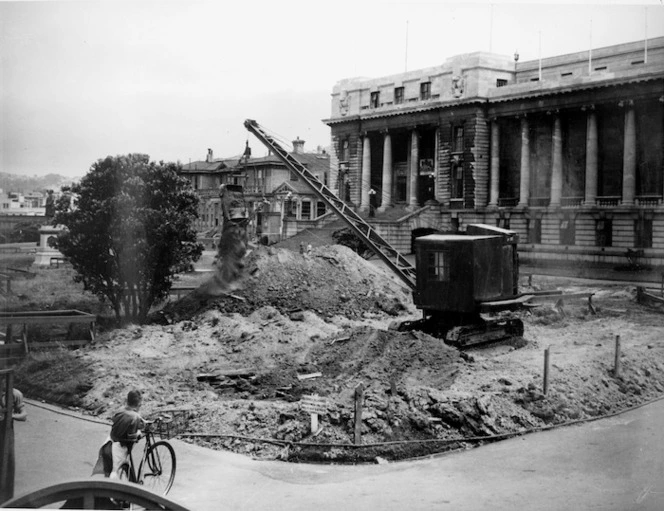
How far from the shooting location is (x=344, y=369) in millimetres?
Answer: 15727

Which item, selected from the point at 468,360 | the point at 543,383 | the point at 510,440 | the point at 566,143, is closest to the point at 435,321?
the point at 468,360

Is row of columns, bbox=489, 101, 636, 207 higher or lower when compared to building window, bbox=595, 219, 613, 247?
higher

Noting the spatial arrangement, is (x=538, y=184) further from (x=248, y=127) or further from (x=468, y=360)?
(x=248, y=127)

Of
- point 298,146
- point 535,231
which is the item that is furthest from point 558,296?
point 298,146

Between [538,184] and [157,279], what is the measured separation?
11.8 metres

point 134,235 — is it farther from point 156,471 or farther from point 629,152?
point 629,152

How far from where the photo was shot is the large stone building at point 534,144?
18.8m

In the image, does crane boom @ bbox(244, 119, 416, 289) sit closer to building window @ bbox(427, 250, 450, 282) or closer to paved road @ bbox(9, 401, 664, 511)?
building window @ bbox(427, 250, 450, 282)

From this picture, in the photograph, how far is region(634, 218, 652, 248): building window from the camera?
1764cm

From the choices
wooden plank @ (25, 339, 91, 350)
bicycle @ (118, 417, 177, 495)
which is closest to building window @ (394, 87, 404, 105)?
wooden plank @ (25, 339, 91, 350)

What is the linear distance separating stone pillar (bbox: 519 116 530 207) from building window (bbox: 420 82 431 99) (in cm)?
439

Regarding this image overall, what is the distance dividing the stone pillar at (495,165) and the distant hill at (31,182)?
48.9 ft

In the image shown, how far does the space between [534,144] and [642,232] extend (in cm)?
1119

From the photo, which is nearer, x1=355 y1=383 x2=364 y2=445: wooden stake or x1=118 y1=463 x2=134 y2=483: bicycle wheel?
x1=118 y1=463 x2=134 y2=483: bicycle wheel
